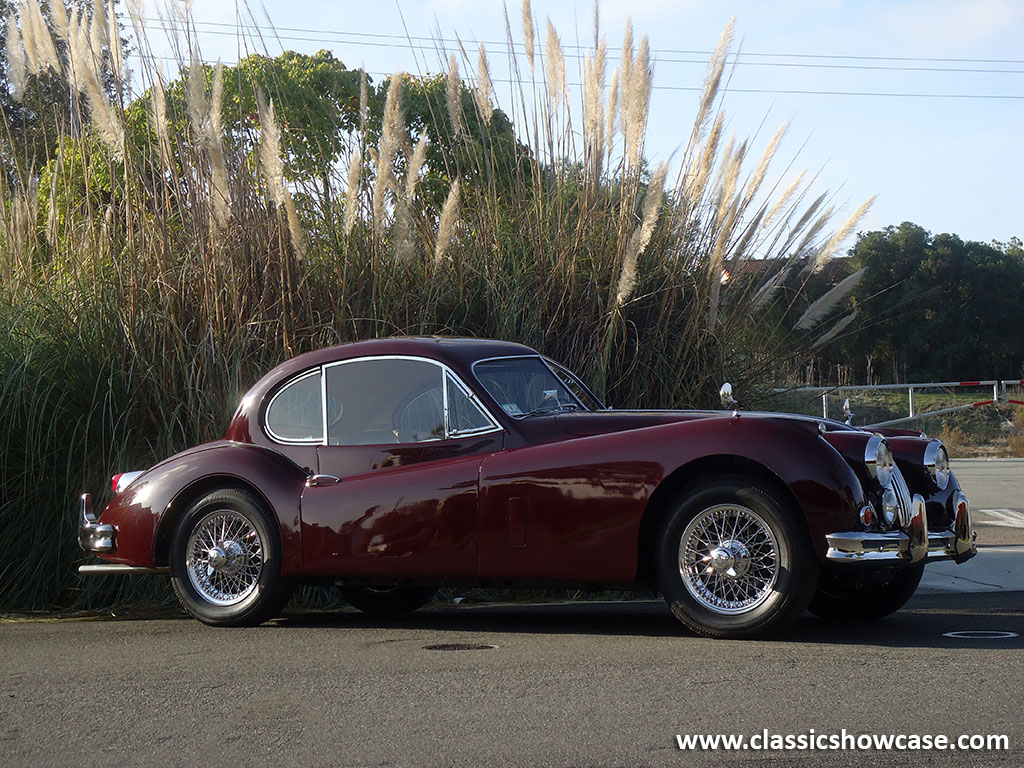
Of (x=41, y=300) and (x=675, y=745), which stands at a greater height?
(x=41, y=300)

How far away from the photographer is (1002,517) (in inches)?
442

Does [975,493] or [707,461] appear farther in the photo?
[975,493]

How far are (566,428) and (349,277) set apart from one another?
2643 millimetres

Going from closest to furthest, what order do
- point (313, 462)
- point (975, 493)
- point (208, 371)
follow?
point (313, 462), point (208, 371), point (975, 493)

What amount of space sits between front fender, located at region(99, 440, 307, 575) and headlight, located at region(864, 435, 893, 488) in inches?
109

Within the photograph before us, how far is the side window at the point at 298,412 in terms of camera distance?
6508mm

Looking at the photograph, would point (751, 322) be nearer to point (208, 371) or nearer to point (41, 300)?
point (208, 371)

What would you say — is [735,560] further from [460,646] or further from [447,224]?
[447,224]

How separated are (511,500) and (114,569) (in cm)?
231

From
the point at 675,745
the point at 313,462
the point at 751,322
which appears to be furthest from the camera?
the point at 751,322

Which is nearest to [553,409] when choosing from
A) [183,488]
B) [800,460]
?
[800,460]

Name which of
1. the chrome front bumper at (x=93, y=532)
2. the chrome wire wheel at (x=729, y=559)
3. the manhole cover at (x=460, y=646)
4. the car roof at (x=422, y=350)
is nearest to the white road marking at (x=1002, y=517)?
the car roof at (x=422, y=350)

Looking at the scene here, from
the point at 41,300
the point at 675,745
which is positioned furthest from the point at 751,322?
the point at 675,745

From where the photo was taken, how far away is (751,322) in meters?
9.04
